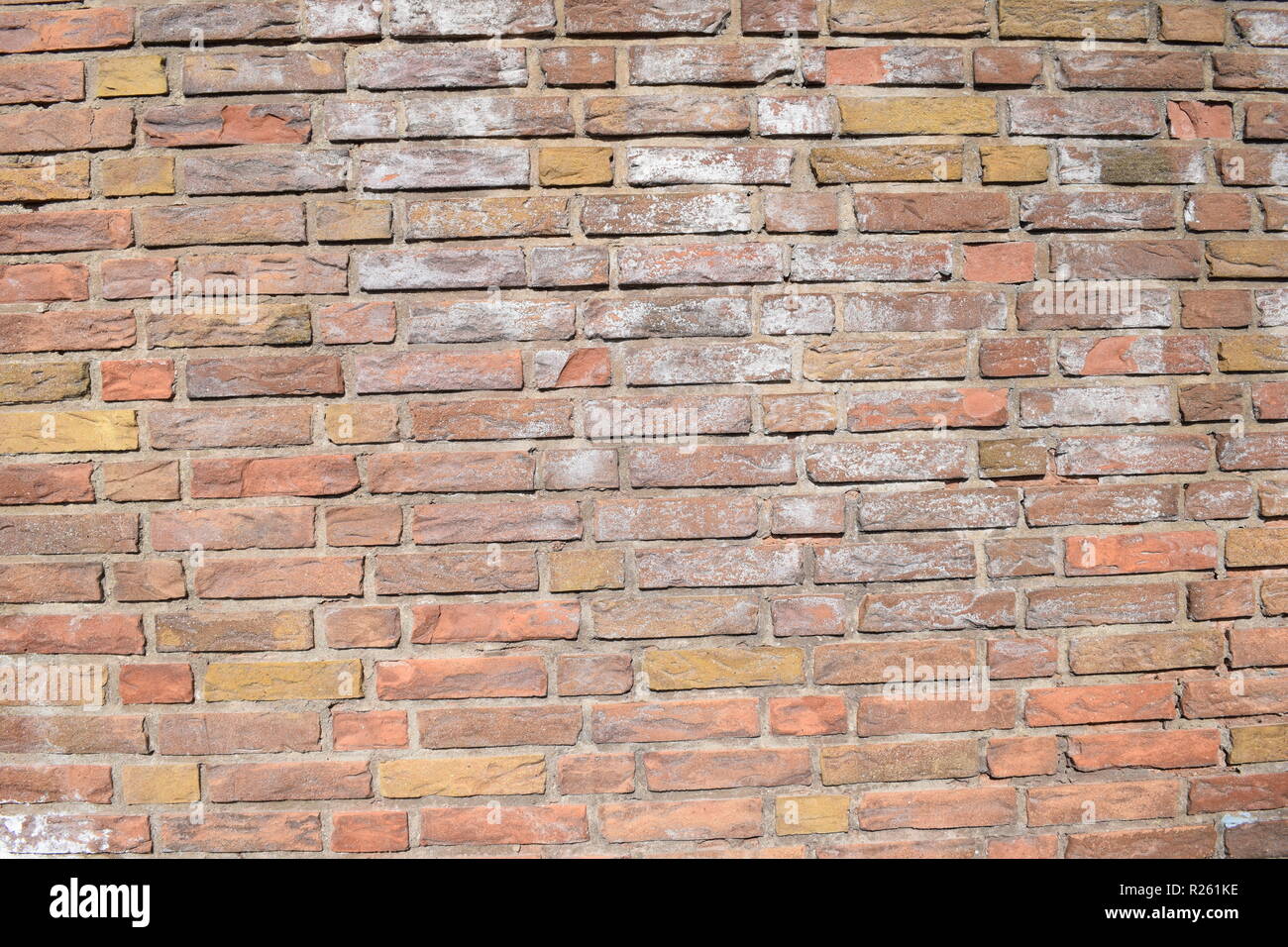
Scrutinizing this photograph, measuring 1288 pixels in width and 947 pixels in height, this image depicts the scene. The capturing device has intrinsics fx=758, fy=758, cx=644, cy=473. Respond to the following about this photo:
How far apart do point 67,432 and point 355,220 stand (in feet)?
2.05

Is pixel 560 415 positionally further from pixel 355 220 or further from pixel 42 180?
pixel 42 180

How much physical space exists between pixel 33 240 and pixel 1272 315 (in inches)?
87.3

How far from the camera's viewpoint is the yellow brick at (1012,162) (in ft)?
4.45

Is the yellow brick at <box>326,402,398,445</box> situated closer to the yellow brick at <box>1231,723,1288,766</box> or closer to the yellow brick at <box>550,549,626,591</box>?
the yellow brick at <box>550,549,626,591</box>

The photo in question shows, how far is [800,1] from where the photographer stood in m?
1.34

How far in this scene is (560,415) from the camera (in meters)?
1.32

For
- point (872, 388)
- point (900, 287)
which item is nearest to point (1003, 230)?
point (900, 287)

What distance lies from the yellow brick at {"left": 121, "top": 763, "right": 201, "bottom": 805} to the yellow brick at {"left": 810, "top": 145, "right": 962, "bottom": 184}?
1530mm

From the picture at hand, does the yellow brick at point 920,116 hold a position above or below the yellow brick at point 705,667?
above

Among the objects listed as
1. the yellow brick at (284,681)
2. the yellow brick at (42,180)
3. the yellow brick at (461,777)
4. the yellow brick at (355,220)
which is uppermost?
the yellow brick at (42,180)

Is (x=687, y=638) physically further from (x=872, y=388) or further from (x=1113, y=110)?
(x=1113, y=110)

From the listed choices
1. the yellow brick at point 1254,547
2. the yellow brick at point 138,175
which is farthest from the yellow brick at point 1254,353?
the yellow brick at point 138,175

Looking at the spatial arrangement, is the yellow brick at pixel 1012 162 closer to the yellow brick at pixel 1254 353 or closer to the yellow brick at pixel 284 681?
the yellow brick at pixel 1254 353

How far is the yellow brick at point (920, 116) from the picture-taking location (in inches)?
52.9
